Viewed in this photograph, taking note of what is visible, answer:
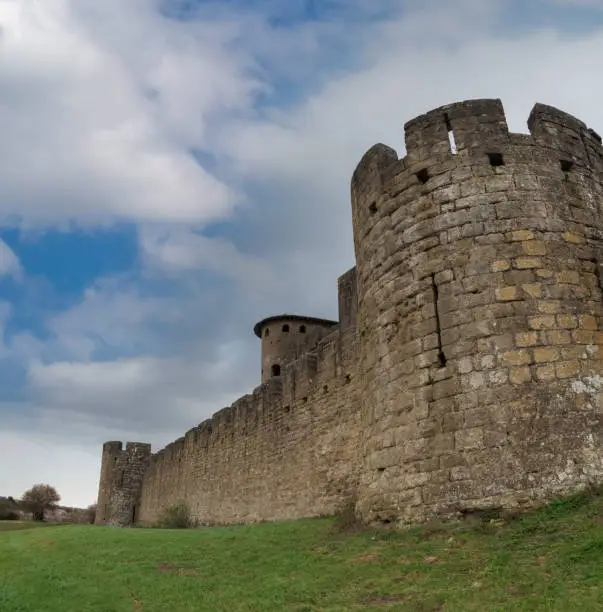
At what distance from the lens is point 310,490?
15.9 meters

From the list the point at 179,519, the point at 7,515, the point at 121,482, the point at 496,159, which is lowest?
the point at 179,519

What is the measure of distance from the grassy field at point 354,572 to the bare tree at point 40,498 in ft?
157

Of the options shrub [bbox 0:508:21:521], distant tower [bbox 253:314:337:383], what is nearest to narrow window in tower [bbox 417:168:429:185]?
distant tower [bbox 253:314:337:383]

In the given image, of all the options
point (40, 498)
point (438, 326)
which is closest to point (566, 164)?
point (438, 326)

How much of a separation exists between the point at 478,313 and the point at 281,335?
114ft

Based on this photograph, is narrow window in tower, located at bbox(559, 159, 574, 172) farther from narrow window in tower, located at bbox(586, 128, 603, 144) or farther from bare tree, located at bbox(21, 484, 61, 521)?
bare tree, located at bbox(21, 484, 61, 521)

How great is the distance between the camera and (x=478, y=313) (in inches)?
323

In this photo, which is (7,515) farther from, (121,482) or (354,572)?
(354,572)

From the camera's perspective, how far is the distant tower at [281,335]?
41959mm

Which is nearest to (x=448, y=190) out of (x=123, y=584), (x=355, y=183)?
(x=355, y=183)

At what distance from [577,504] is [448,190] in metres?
4.44

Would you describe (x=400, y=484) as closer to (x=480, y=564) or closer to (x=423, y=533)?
(x=423, y=533)

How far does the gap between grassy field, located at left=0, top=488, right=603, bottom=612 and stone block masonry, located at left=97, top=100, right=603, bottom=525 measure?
1.97 feet

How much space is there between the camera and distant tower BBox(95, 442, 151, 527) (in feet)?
123
